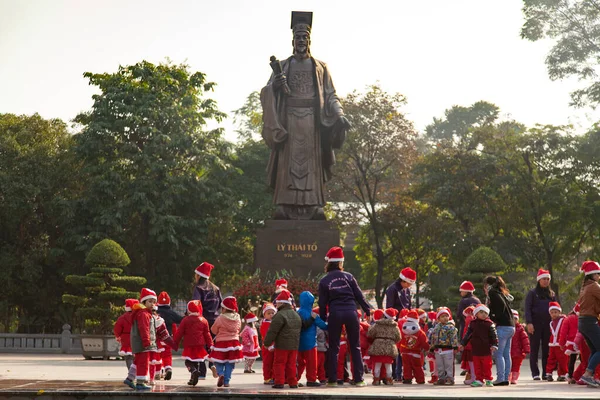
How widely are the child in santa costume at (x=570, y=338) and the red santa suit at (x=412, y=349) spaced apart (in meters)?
2.33

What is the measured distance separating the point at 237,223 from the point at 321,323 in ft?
88.0

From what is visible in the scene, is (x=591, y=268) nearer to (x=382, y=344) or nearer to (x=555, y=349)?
(x=555, y=349)

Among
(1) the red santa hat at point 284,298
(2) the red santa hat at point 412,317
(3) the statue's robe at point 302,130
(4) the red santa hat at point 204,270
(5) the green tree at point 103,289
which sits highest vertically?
(3) the statue's robe at point 302,130

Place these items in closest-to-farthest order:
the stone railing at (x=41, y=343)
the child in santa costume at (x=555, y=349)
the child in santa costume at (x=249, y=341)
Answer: the child in santa costume at (x=555, y=349), the child in santa costume at (x=249, y=341), the stone railing at (x=41, y=343)

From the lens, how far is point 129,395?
1106cm

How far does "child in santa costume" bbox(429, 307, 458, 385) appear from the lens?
1481 centimetres

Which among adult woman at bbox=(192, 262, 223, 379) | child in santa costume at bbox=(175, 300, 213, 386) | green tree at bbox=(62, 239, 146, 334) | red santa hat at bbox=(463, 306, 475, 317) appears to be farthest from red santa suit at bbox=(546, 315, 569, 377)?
green tree at bbox=(62, 239, 146, 334)

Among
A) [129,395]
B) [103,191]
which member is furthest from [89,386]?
[103,191]

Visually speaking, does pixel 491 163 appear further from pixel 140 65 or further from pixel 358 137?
pixel 140 65

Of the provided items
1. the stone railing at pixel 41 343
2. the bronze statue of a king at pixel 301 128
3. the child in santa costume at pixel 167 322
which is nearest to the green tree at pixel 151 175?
the stone railing at pixel 41 343

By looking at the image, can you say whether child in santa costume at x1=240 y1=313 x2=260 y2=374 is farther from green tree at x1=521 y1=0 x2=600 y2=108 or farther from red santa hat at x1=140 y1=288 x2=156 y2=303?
green tree at x1=521 y1=0 x2=600 y2=108

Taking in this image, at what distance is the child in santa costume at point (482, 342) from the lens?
14.3 meters

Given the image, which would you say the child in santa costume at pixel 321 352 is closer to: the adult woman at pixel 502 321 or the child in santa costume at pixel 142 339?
the adult woman at pixel 502 321

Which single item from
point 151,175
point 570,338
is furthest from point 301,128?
point 151,175
